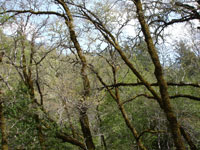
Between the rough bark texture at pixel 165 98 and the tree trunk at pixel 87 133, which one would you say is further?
the tree trunk at pixel 87 133

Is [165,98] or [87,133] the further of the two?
[87,133]

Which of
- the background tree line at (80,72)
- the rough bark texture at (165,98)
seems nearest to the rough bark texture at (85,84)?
the background tree line at (80,72)

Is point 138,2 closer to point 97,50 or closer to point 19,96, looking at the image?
point 97,50

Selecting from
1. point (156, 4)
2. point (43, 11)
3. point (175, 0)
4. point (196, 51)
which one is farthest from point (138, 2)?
point (196, 51)

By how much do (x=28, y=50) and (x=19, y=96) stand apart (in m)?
2.53

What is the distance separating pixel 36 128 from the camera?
7.12 meters

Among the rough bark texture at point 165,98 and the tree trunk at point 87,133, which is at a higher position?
the rough bark texture at point 165,98

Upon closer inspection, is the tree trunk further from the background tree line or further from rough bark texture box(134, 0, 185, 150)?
rough bark texture box(134, 0, 185, 150)

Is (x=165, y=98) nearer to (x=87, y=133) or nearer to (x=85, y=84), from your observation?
(x=85, y=84)

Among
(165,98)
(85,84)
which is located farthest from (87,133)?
(165,98)

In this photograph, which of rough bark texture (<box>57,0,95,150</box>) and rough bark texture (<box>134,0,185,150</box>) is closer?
rough bark texture (<box>134,0,185,150</box>)

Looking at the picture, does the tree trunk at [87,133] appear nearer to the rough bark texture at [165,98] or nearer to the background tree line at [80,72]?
the background tree line at [80,72]

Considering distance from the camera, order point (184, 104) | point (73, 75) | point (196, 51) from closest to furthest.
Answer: point (73, 75) < point (184, 104) < point (196, 51)

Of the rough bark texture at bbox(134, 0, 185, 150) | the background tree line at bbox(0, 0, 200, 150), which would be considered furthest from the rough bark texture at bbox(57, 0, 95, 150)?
the rough bark texture at bbox(134, 0, 185, 150)
